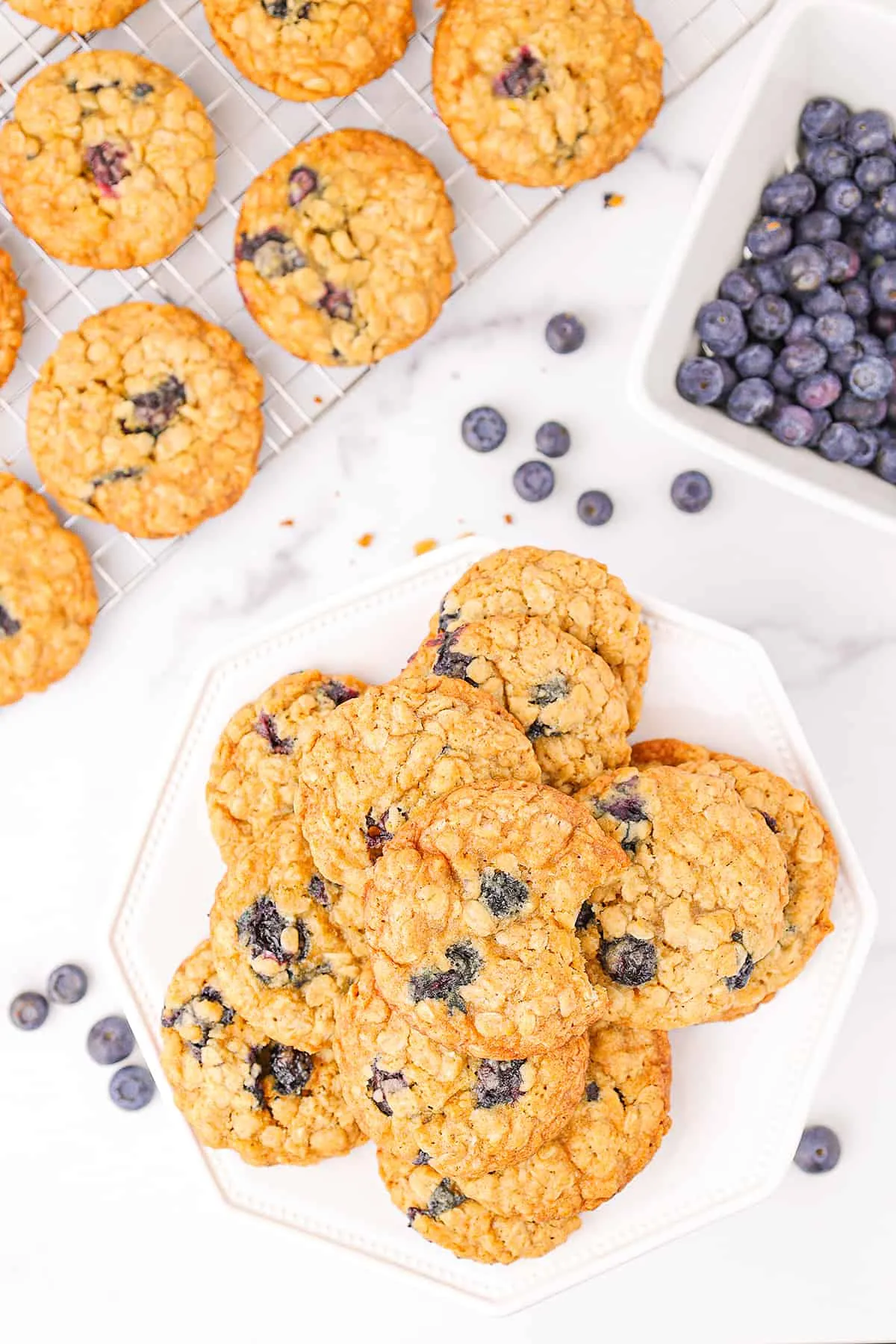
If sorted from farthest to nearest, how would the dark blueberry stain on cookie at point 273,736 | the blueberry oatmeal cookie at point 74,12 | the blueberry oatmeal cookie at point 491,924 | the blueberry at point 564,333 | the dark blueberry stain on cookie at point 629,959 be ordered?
the blueberry at point 564,333, the blueberry oatmeal cookie at point 74,12, the dark blueberry stain on cookie at point 273,736, the dark blueberry stain on cookie at point 629,959, the blueberry oatmeal cookie at point 491,924

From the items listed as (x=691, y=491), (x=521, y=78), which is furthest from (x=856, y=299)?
(x=521, y=78)

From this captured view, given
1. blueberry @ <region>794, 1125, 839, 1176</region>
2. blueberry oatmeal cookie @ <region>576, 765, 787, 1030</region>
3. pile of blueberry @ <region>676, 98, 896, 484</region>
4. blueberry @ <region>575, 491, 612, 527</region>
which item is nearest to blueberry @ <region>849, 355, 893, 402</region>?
pile of blueberry @ <region>676, 98, 896, 484</region>

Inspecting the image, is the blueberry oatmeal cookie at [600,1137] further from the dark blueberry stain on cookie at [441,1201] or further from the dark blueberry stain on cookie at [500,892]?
the dark blueberry stain on cookie at [500,892]

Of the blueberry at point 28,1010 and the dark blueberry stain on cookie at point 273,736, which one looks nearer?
the dark blueberry stain on cookie at point 273,736

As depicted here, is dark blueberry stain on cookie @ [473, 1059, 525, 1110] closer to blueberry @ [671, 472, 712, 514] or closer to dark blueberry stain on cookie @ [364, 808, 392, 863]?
dark blueberry stain on cookie @ [364, 808, 392, 863]

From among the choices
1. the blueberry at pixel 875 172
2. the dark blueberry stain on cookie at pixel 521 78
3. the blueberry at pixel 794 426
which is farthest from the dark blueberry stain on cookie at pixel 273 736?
the blueberry at pixel 875 172

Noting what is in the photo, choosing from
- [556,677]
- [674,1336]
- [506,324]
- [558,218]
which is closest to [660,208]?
[558,218]

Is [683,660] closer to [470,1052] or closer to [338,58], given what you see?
[470,1052]
